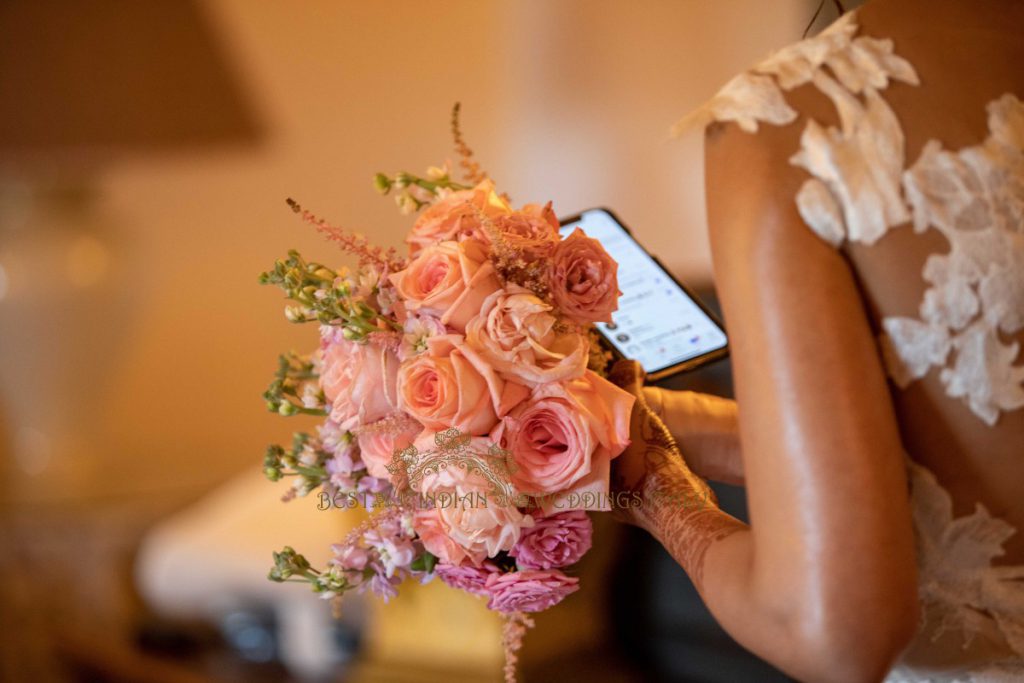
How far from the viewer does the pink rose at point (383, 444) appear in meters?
0.80

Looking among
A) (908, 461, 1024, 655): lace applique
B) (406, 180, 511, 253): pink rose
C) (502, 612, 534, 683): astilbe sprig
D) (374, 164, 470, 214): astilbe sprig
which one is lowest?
(908, 461, 1024, 655): lace applique

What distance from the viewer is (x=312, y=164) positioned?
2709 mm

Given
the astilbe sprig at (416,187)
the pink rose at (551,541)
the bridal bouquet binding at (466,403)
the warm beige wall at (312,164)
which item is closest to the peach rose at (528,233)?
the bridal bouquet binding at (466,403)

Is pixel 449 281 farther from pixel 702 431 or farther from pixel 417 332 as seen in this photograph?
pixel 702 431

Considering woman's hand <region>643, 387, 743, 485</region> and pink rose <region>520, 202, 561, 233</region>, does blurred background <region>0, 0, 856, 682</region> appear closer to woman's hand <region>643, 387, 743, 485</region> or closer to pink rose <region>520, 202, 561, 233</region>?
woman's hand <region>643, 387, 743, 485</region>

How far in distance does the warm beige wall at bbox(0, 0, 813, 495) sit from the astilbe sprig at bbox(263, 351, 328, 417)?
165 centimetres

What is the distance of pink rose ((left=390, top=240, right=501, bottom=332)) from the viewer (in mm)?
767

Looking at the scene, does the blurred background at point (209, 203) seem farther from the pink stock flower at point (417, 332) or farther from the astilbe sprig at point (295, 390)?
the pink stock flower at point (417, 332)

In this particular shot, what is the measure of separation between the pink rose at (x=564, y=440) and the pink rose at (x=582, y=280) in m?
0.06

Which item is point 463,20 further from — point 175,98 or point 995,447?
point 995,447

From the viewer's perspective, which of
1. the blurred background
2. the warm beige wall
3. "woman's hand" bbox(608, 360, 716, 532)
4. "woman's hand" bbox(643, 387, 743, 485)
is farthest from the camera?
the warm beige wall

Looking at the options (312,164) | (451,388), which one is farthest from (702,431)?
(312,164)

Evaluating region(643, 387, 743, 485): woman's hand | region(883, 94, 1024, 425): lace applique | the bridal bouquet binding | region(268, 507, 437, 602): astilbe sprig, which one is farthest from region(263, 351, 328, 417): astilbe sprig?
region(883, 94, 1024, 425): lace applique

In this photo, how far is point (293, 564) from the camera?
0.87 m
